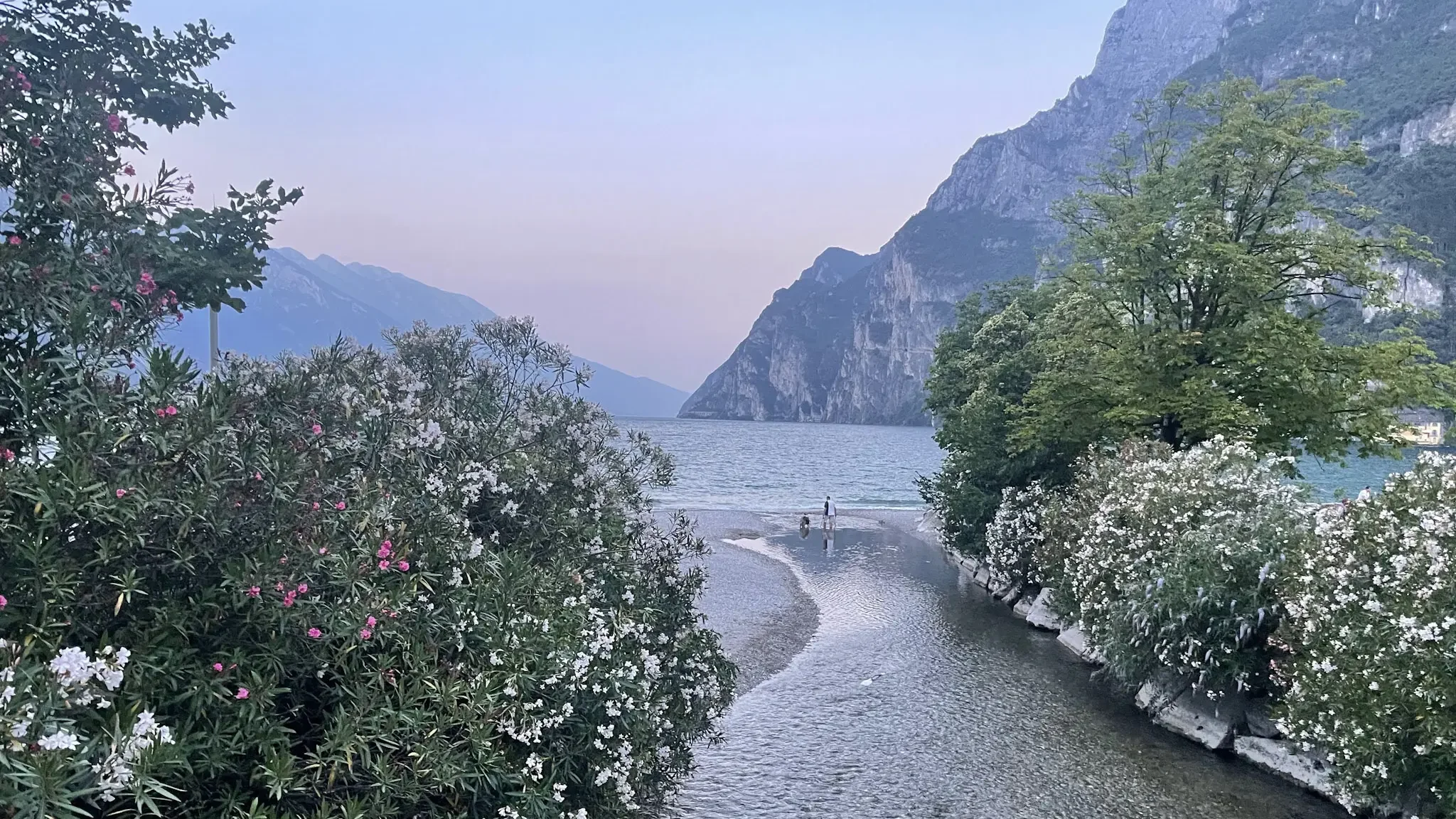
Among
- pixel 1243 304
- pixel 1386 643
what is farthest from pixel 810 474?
pixel 1386 643

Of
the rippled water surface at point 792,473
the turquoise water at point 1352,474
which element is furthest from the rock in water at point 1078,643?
the turquoise water at point 1352,474

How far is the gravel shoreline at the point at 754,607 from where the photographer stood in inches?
930

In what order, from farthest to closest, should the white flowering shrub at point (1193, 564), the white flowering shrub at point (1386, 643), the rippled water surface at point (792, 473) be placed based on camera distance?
the rippled water surface at point (792, 473) → the white flowering shrub at point (1193, 564) → the white flowering shrub at point (1386, 643)

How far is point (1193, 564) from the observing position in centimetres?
1705

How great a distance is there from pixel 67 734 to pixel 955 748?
15.2 meters

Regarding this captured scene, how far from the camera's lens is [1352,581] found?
1305 cm

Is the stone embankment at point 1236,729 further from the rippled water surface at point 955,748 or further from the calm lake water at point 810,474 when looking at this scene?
the calm lake water at point 810,474

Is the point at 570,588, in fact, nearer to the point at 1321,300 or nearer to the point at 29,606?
the point at 29,606

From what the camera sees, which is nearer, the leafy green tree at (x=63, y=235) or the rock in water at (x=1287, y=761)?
the leafy green tree at (x=63, y=235)

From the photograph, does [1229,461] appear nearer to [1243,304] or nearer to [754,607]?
[1243,304]

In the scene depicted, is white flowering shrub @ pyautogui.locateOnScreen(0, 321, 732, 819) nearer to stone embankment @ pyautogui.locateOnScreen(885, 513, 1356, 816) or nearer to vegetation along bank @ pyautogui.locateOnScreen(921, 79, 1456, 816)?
vegetation along bank @ pyautogui.locateOnScreen(921, 79, 1456, 816)

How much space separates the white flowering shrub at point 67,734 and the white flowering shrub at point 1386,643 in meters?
13.7

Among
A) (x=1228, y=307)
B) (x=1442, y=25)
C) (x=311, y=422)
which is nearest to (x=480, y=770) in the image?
(x=311, y=422)

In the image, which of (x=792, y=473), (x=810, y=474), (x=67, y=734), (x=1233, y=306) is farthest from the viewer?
(x=792, y=473)
